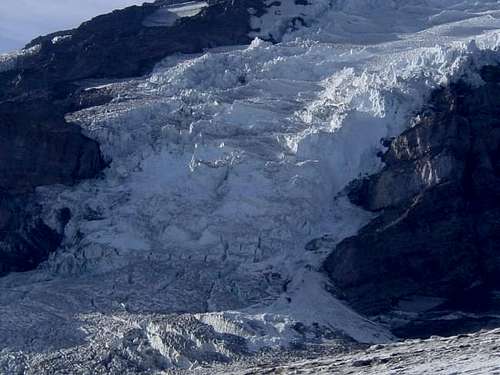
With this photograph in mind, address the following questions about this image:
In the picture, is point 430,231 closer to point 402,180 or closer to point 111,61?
point 402,180

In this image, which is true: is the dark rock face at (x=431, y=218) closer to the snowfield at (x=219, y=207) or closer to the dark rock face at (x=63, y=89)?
the snowfield at (x=219, y=207)

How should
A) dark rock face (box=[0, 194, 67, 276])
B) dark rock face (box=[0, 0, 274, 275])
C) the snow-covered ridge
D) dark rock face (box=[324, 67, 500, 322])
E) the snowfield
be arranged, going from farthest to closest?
the snow-covered ridge, dark rock face (box=[0, 0, 274, 275]), dark rock face (box=[0, 194, 67, 276]), dark rock face (box=[324, 67, 500, 322]), the snowfield

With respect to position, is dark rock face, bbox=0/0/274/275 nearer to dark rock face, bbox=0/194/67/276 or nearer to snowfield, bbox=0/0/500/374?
dark rock face, bbox=0/194/67/276

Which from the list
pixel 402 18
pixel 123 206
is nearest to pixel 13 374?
pixel 123 206

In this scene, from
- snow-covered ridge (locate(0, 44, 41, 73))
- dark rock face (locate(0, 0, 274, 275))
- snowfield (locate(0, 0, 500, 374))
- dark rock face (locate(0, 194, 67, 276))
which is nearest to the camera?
snowfield (locate(0, 0, 500, 374))

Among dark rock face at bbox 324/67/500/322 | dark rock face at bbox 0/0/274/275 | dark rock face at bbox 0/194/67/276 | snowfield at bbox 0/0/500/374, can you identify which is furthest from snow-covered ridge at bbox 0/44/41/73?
dark rock face at bbox 324/67/500/322

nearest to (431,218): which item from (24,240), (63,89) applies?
(24,240)

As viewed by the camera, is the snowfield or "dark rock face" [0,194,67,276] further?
"dark rock face" [0,194,67,276]
